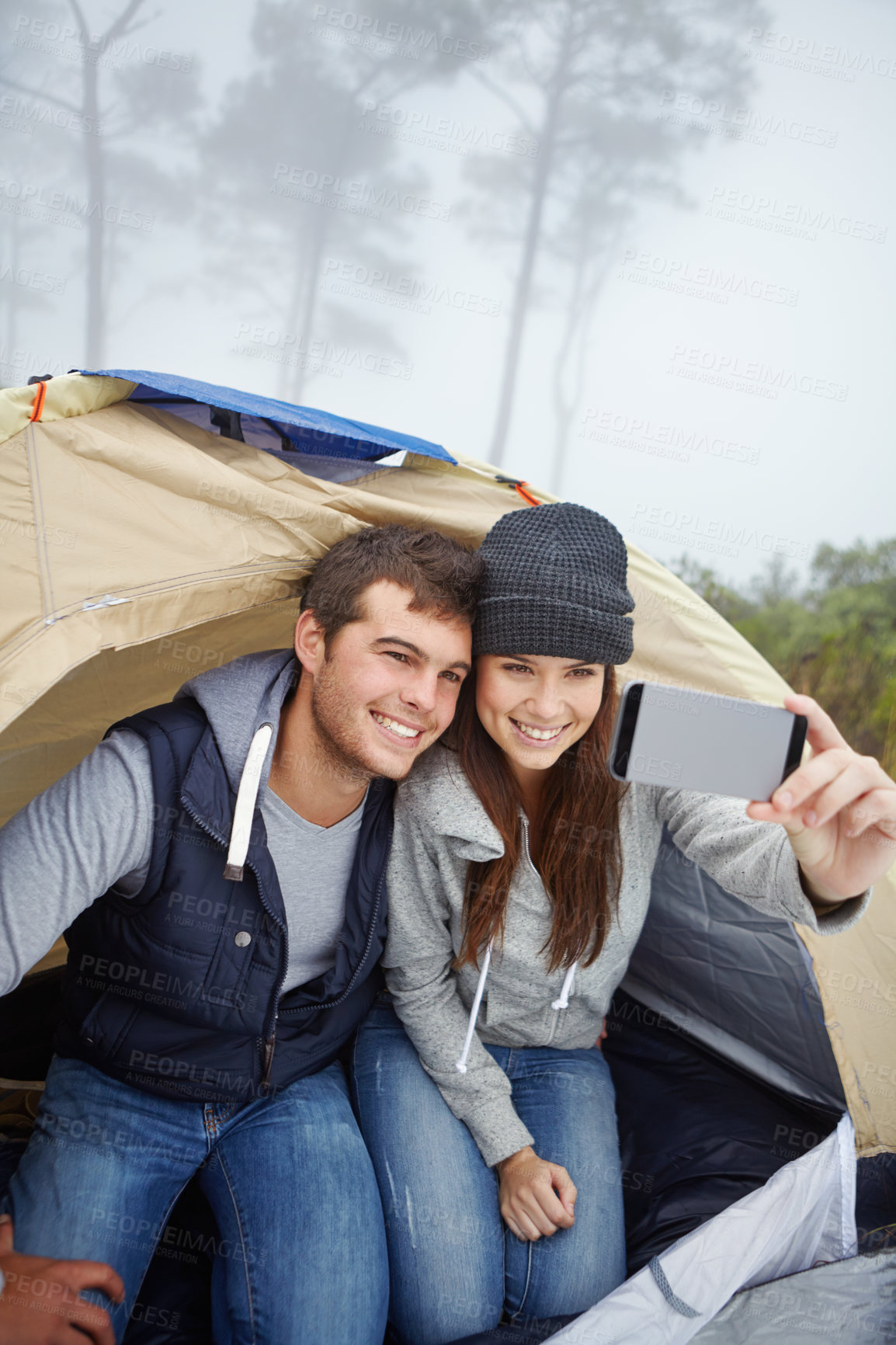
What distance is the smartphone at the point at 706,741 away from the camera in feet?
3.05

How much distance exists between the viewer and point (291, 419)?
1.27m

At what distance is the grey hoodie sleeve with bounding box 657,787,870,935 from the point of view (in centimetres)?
107

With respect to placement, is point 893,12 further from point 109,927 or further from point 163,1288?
point 163,1288

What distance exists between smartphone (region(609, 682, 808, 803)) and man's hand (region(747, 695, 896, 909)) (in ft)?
0.08

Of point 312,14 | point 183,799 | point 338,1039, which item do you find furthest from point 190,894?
Answer: point 312,14

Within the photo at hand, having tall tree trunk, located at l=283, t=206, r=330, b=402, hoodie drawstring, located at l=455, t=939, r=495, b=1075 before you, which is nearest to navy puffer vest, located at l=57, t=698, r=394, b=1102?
hoodie drawstring, located at l=455, t=939, r=495, b=1075

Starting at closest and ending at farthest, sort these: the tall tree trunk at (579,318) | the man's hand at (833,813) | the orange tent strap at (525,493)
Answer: the man's hand at (833,813), the orange tent strap at (525,493), the tall tree trunk at (579,318)

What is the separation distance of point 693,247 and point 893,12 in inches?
52.1

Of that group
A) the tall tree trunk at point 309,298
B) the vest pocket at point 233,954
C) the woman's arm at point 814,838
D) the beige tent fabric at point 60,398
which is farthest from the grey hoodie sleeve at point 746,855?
the tall tree trunk at point 309,298

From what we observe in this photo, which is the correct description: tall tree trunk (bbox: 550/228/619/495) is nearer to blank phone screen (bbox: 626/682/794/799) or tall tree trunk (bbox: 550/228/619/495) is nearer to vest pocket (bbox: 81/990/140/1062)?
blank phone screen (bbox: 626/682/794/799)

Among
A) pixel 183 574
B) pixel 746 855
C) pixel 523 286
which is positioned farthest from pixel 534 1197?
pixel 523 286

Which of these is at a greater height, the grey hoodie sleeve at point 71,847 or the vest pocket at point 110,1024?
the grey hoodie sleeve at point 71,847

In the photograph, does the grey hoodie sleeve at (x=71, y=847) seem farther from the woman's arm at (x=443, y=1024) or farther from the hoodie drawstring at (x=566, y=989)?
the hoodie drawstring at (x=566, y=989)

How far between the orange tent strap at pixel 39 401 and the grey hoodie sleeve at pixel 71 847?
47 cm
